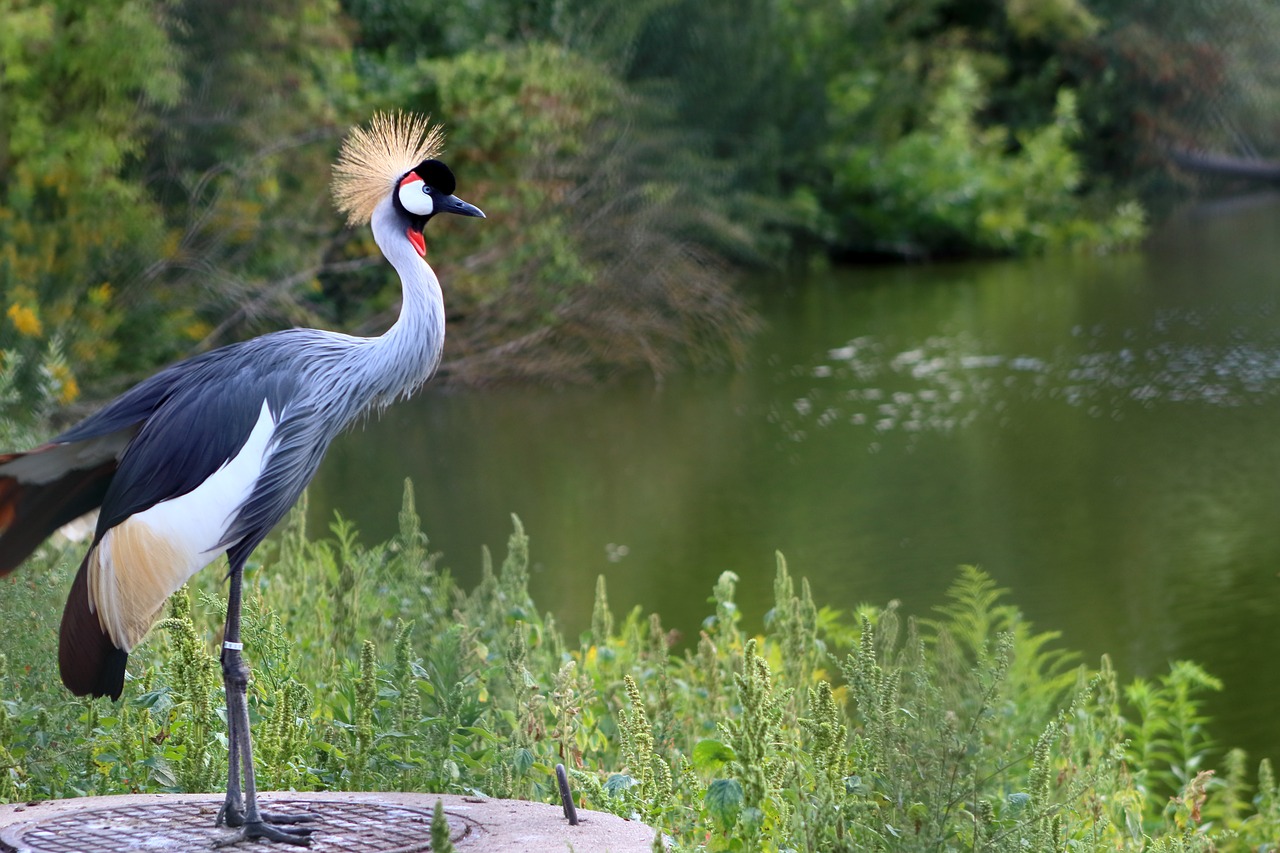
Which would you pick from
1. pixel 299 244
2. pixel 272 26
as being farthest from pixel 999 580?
pixel 272 26

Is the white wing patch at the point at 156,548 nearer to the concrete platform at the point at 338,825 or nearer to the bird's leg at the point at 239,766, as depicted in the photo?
the bird's leg at the point at 239,766

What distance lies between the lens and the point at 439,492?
33.7ft

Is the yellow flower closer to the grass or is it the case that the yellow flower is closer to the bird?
the grass

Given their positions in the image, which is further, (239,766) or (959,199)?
(959,199)

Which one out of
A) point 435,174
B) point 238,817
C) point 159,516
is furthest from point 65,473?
point 435,174

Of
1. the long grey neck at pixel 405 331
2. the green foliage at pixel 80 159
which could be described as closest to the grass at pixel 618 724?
the long grey neck at pixel 405 331

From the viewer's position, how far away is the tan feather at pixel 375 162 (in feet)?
13.2

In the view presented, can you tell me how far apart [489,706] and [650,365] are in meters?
9.15

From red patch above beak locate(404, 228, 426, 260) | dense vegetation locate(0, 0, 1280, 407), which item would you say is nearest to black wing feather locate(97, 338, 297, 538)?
red patch above beak locate(404, 228, 426, 260)

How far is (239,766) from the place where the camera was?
11.6 ft

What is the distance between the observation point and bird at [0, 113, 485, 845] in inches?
139

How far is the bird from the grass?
0.22 meters

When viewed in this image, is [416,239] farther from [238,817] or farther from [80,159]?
[80,159]

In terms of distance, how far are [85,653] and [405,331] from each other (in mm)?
1074
